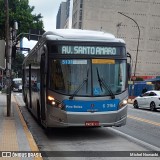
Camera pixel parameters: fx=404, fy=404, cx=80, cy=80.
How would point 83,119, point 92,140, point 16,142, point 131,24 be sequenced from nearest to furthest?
point 16,142, point 83,119, point 92,140, point 131,24

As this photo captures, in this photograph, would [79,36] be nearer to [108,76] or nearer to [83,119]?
[108,76]

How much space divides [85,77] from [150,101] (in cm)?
1806

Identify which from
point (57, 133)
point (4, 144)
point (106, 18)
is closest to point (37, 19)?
point (57, 133)

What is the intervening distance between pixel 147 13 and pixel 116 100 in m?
114

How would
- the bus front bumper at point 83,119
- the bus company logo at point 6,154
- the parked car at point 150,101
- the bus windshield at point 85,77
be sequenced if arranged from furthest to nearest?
1. the parked car at point 150,101
2. the bus windshield at point 85,77
3. the bus front bumper at point 83,119
4. the bus company logo at point 6,154

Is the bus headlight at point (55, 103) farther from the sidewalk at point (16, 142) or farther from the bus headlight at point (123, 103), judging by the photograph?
the bus headlight at point (123, 103)

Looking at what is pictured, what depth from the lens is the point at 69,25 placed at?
479ft

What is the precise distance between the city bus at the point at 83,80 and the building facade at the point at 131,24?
346 ft

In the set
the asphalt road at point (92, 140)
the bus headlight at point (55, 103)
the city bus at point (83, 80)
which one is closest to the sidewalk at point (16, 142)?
the asphalt road at point (92, 140)

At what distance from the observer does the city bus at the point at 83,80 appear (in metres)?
11.7

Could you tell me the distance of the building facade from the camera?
11800 centimetres

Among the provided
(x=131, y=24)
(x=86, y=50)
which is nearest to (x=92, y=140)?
(x=86, y=50)

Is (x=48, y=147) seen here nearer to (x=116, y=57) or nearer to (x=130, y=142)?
(x=130, y=142)

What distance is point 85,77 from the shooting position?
466 inches
